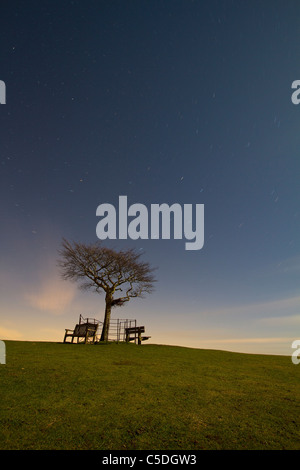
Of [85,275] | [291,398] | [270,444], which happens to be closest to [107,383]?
[270,444]

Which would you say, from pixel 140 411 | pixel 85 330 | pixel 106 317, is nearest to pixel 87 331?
pixel 85 330

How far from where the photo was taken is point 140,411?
5875 millimetres

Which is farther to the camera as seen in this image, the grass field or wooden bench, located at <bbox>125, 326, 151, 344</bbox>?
wooden bench, located at <bbox>125, 326, 151, 344</bbox>

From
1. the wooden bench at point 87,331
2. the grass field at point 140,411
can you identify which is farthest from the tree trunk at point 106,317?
the grass field at point 140,411

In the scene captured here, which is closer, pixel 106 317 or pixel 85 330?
pixel 85 330

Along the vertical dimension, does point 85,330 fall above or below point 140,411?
below

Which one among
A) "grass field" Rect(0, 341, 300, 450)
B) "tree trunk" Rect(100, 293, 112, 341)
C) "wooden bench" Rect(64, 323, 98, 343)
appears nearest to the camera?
"grass field" Rect(0, 341, 300, 450)

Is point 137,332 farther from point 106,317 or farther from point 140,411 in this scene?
point 140,411

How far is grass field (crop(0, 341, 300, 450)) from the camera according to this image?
4.62m

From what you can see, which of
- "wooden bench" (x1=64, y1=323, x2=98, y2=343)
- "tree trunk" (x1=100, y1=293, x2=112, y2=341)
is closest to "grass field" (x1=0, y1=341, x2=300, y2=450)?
"wooden bench" (x1=64, y1=323, x2=98, y2=343)

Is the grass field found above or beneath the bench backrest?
above

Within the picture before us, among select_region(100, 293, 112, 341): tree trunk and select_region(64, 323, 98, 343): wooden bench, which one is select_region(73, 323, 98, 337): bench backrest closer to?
select_region(64, 323, 98, 343): wooden bench

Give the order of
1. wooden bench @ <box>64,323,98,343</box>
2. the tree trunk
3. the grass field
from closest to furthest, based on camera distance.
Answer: the grass field → wooden bench @ <box>64,323,98,343</box> → the tree trunk
